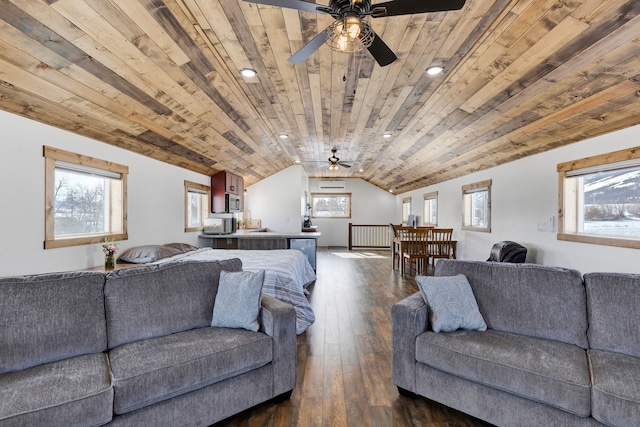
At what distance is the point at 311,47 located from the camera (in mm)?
1953

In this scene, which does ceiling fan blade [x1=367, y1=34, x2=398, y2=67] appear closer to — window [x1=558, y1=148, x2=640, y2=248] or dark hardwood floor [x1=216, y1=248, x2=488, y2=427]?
dark hardwood floor [x1=216, y1=248, x2=488, y2=427]

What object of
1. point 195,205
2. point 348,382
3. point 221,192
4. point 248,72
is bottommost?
point 348,382

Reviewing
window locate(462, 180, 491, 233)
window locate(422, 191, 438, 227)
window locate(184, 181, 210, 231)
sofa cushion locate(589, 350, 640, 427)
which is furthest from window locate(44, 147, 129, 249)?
window locate(422, 191, 438, 227)

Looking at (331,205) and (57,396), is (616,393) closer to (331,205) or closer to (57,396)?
(57,396)

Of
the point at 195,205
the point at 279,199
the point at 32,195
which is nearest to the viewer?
the point at 32,195

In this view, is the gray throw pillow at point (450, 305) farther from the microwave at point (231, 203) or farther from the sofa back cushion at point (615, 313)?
the microwave at point (231, 203)

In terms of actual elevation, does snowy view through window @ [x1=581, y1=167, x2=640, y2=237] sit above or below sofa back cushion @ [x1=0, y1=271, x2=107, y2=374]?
above

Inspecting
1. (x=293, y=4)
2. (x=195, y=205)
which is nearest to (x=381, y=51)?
(x=293, y=4)

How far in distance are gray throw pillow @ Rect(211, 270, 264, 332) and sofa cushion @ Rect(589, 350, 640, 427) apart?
70.0 inches

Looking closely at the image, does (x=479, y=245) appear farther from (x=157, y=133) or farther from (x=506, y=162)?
(x=157, y=133)

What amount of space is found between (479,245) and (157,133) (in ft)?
17.2

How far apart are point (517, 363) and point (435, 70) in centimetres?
238

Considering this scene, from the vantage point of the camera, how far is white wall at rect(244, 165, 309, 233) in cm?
773

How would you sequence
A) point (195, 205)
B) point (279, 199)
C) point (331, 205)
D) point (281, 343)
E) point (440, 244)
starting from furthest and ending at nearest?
point (331, 205), point (279, 199), point (440, 244), point (195, 205), point (281, 343)
